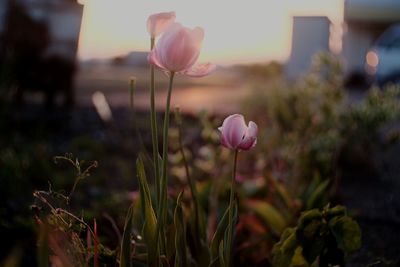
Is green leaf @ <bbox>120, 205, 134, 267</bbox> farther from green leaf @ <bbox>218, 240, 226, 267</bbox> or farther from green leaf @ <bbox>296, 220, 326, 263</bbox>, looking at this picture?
green leaf @ <bbox>296, 220, 326, 263</bbox>

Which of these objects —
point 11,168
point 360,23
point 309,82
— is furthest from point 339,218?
point 360,23

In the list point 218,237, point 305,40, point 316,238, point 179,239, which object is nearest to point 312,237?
point 316,238

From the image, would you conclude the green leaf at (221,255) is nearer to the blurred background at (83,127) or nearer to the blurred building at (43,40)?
the blurred background at (83,127)

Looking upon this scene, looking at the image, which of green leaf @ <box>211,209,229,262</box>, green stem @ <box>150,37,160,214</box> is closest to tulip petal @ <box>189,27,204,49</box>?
green stem @ <box>150,37,160,214</box>

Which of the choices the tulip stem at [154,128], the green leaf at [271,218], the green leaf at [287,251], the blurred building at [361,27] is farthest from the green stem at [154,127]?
the blurred building at [361,27]

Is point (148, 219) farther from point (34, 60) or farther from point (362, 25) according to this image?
point (362, 25)

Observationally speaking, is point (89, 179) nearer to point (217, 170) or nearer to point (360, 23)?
point (217, 170)
